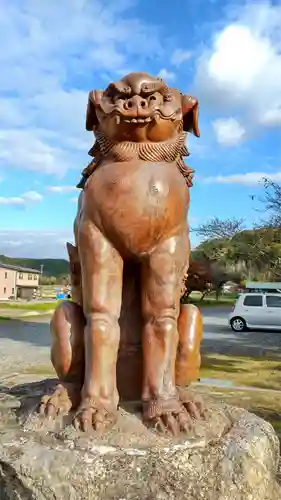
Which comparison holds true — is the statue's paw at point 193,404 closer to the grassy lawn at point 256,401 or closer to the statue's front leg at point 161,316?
the statue's front leg at point 161,316

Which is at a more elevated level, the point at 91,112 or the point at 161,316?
the point at 91,112

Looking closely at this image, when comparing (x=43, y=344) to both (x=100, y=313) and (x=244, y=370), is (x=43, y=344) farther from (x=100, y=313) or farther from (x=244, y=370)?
(x=100, y=313)

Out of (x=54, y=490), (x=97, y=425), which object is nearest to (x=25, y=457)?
(x=54, y=490)

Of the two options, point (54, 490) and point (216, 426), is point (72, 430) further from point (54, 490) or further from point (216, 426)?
point (216, 426)

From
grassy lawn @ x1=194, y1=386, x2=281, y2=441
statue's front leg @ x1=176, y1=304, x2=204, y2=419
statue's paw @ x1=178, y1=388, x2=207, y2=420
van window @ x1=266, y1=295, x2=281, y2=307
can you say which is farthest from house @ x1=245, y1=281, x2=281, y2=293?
statue's paw @ x1=178, y1=388, x2=207, y2=420

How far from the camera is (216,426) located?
2.19m

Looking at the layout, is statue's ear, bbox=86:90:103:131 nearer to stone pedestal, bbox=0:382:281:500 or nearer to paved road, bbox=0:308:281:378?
stone pedestal, bbox=0:382:281:500

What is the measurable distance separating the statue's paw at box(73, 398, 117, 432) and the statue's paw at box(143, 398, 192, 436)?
0.15 metres

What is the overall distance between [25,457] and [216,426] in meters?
0.79

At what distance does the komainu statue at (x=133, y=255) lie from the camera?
7.34 feet

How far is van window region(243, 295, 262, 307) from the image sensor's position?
16.6 meters

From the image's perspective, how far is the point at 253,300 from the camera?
16.7 m

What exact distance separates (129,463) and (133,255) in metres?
0.87

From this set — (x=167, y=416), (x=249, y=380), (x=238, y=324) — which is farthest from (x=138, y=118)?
(x=238, y=324)
